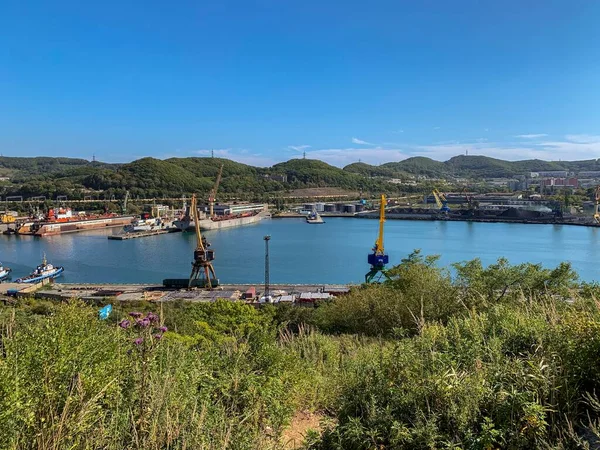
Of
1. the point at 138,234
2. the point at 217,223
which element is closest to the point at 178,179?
the point at 217,223

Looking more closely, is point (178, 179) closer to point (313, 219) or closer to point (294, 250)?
point (313, 219)

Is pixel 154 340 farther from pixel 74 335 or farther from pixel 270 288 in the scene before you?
pixel 270 288

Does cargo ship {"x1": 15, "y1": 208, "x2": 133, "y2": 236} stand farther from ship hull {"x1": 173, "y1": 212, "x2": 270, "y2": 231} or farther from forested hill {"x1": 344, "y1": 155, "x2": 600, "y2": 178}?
forested hill {"x1": 344, "y1": 155, "x2": 600, "y2": 178}

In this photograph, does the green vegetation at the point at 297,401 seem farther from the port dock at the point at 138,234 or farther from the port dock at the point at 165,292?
the port dock at the point at 138,234

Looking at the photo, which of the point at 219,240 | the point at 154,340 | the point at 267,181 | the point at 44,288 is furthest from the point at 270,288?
the point at 267,181

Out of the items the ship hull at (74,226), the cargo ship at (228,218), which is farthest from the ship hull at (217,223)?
the ship hull at (74,226)

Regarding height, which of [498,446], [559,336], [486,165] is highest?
[486,165]

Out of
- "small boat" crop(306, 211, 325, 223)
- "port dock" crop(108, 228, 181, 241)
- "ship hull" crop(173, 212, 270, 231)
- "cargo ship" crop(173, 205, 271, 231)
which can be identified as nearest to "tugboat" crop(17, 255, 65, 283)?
"port dock" crop(108, 228, 181, 241)
